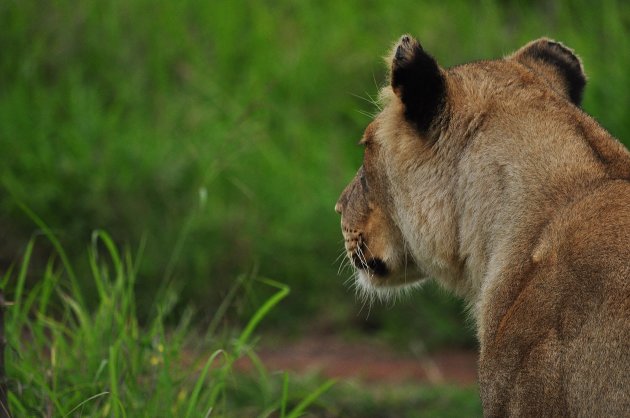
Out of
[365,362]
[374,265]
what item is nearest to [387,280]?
Result: [374,265]

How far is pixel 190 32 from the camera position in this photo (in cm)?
973

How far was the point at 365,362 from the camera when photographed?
730 cm

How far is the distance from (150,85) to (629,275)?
6557 millimetres

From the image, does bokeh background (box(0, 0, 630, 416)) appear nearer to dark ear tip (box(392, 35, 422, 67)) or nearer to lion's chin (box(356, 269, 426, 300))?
lion's chin (box(356, 269, 426, 300))

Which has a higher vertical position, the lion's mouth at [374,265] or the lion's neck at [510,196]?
the lion's neck at [510,196]

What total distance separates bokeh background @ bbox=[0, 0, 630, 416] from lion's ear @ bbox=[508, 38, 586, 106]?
8.13 feet

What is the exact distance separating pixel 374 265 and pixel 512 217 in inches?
28.8

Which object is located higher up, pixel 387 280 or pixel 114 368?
pixel 387 280

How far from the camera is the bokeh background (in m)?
7.52

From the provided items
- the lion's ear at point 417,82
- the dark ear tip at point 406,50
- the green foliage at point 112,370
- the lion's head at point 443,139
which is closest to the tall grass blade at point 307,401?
the green foliage at point 112,370

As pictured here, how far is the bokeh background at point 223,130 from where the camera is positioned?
752 centimetres

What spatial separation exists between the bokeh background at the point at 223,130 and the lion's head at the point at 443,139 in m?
2.44

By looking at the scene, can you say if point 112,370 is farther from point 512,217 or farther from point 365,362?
point 365,362

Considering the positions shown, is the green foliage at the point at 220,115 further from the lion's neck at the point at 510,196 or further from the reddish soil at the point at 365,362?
the lion's neck at the point at 510,196
